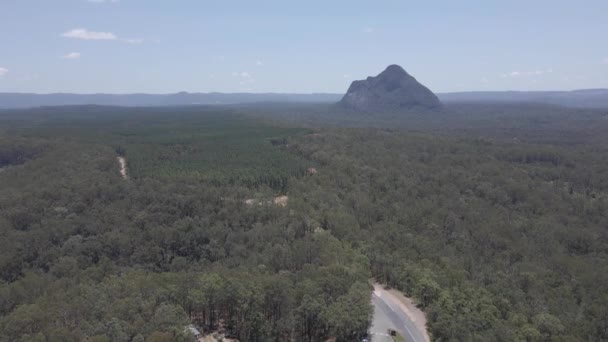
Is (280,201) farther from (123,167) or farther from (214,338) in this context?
(123,167)

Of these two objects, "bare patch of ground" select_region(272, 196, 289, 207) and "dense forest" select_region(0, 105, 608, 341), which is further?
"bare patch of ground" select_region(272, 196, 289, 207)

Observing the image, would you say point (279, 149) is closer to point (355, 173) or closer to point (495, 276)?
point (355, 173)

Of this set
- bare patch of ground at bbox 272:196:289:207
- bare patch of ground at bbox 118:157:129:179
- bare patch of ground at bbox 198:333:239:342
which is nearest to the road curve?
bare patch of ground at bbox 198:333:239:342

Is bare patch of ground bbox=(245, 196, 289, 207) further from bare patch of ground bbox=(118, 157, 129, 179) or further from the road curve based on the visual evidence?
bare patch of ground bbox=(118, 157, 129, 179)

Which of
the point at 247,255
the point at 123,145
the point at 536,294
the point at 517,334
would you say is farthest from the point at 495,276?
the point at 123,145

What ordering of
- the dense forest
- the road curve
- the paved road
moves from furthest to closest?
the road curve, the paved road, the dense forest

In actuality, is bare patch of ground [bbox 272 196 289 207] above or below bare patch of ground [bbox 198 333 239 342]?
above
